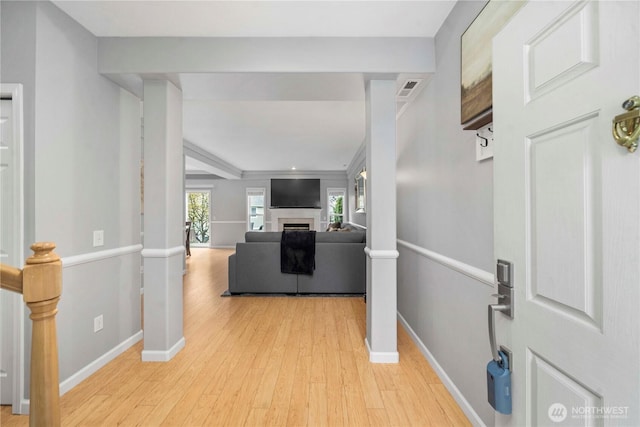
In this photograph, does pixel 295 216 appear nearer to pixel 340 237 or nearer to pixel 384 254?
pixel 340 237

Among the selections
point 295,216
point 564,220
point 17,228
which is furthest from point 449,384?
point 295,216

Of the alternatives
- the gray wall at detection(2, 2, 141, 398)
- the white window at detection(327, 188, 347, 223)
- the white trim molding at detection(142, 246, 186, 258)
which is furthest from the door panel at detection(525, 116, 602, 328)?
the white window at detection(327, 188, 347, 223)

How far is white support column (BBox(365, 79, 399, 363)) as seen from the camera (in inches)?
91.3

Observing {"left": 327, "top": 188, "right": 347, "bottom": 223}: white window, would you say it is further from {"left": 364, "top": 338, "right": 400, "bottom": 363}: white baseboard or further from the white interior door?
the white interior door

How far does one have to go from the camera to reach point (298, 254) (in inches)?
161

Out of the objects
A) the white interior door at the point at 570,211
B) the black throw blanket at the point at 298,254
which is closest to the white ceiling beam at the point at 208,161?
the black throw blanket at the point at 298,254

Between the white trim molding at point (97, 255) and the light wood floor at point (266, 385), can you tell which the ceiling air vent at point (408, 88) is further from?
the white trim molding at point (97, 255)

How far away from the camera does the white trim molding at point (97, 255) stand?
196cm

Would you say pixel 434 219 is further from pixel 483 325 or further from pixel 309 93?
pixel 309 93

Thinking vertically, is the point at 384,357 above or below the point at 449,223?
below

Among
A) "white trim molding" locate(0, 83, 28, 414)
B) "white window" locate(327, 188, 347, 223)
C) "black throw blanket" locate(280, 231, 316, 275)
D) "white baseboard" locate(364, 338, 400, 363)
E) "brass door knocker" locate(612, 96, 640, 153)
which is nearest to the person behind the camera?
"brass door knocker" locate(612, 96, 640, 153)

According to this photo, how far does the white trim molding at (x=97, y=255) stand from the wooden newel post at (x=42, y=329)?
126cm

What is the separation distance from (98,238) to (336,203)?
7649 millimetres

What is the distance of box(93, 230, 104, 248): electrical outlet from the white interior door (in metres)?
2.61
